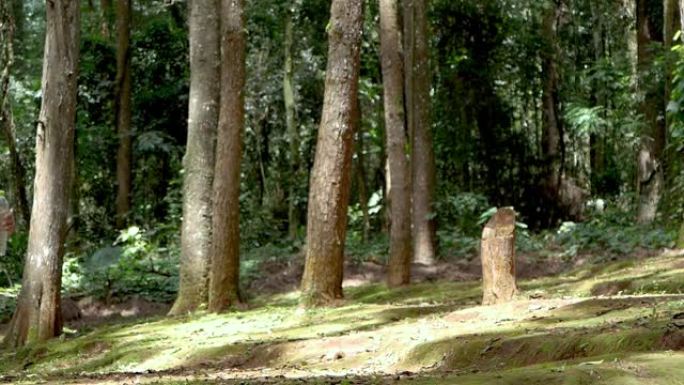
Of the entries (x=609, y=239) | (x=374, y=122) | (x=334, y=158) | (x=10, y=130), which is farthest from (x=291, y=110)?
(x=334, y=158)

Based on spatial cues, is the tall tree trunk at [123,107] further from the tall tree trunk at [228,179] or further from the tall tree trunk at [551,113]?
the tall tree trunk at [228,179]

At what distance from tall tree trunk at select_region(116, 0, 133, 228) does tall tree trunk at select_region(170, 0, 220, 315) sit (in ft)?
32.9

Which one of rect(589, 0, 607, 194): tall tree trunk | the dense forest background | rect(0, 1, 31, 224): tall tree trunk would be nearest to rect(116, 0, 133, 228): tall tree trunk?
the dense forest background

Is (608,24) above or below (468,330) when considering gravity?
above

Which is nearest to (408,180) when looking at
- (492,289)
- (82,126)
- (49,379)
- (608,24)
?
(492,289)

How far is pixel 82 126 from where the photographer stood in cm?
2478

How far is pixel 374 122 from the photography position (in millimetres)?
31109

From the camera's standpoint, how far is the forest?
8.36 m

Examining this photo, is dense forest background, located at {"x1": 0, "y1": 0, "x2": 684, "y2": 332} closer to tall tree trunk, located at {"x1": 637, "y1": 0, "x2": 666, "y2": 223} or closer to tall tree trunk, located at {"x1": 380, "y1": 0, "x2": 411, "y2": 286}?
tall tree trunk, located at {"x1": 637, "y1": 0, "x2": 666, "y2": 223}

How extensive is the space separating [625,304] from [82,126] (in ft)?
62.1

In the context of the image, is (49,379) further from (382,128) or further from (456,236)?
(382,128)

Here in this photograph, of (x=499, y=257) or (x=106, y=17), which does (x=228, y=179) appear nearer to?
(x=499, y=257)

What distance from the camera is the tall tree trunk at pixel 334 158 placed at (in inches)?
456

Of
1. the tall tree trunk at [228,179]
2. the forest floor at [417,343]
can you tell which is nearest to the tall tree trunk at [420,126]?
the forest floor at [417,343]
